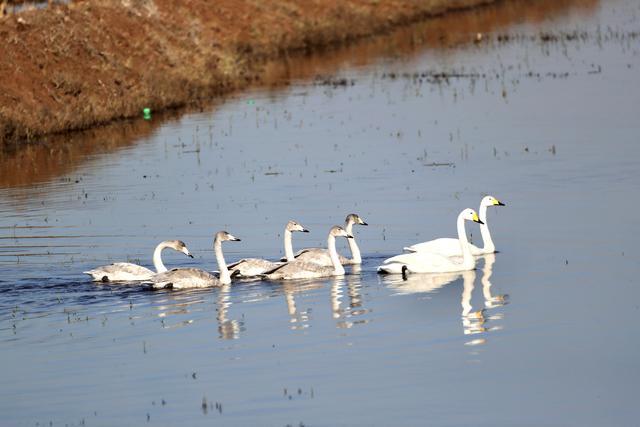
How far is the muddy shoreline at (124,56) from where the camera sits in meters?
42.9

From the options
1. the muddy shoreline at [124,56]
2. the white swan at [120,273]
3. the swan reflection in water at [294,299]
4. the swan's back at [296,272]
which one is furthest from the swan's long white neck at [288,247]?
the muddy shoreline at [124,56]

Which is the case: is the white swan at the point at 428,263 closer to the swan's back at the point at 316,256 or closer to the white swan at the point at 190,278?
the swan's back at the point at 316,256

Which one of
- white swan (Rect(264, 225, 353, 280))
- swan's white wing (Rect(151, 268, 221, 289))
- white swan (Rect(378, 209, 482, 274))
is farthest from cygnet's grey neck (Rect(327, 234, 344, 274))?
swan's white wing (Rect(151, 268, 221, 289))

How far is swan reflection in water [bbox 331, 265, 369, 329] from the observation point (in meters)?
18.7

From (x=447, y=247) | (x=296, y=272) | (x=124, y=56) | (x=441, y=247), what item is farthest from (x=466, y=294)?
(x=124, y=56)

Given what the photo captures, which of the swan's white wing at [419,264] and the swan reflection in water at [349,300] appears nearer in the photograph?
the swan reflection in water at [349,300]

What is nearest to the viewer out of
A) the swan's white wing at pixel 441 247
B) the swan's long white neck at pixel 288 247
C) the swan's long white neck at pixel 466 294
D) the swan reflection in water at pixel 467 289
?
the swan reflection in water at pixel 467 289

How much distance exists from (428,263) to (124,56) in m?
29.0

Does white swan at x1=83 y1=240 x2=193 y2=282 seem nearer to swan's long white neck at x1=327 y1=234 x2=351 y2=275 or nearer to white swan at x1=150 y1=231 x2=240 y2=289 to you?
A: white swan at x1=150 y1=231 x2=240 y2=289

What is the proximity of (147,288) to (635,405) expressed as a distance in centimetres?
944

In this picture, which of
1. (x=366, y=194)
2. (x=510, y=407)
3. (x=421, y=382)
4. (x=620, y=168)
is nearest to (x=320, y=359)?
(x=421, y=382)

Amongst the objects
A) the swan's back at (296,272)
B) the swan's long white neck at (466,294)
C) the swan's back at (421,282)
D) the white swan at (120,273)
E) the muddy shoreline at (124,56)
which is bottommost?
the swan's long white neck at (466,294)

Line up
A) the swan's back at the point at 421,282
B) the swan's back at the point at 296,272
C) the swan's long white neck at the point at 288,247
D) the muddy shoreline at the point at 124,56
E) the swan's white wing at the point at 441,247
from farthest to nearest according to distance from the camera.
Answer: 1. the muddy shoreline at the point at 124,56
2. the swan's long white neck at the point at 288,247
3. the swan's white wing at the point at 441,247
4. the swan's back at the point at 296,272
5. the swan's back at the point at 421,282

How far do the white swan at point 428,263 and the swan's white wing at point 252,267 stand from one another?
5.81 ft
